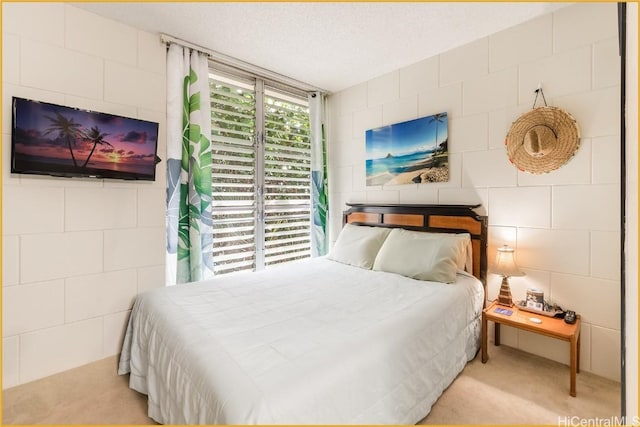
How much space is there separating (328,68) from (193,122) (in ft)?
4.68

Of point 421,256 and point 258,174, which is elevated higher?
point 258,174

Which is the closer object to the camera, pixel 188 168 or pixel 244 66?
pixel 188 168

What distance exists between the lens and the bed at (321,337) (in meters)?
1.13

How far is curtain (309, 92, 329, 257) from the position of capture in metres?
3.52

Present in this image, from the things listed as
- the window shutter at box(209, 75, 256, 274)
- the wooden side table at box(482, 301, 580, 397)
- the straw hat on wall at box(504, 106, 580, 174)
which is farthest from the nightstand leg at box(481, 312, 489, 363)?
the window shutter at box(209, 75, 256, 274)

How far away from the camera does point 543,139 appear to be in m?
2.13

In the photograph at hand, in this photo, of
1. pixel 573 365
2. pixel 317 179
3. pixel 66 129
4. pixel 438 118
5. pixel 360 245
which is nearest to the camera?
pixel 573 365

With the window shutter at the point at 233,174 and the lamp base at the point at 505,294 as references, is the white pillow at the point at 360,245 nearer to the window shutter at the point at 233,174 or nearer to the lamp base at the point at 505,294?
the window shutter at the point at 233,174

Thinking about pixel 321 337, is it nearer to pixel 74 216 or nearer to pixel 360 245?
pixel 360 245

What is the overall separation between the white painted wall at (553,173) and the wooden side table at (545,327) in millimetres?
217

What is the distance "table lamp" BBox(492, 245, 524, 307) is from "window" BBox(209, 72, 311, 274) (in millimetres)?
1992

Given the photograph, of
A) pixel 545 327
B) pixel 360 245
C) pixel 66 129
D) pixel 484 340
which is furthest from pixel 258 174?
pixel 545 327

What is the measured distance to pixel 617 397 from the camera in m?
1.76

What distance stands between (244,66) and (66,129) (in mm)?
1558
